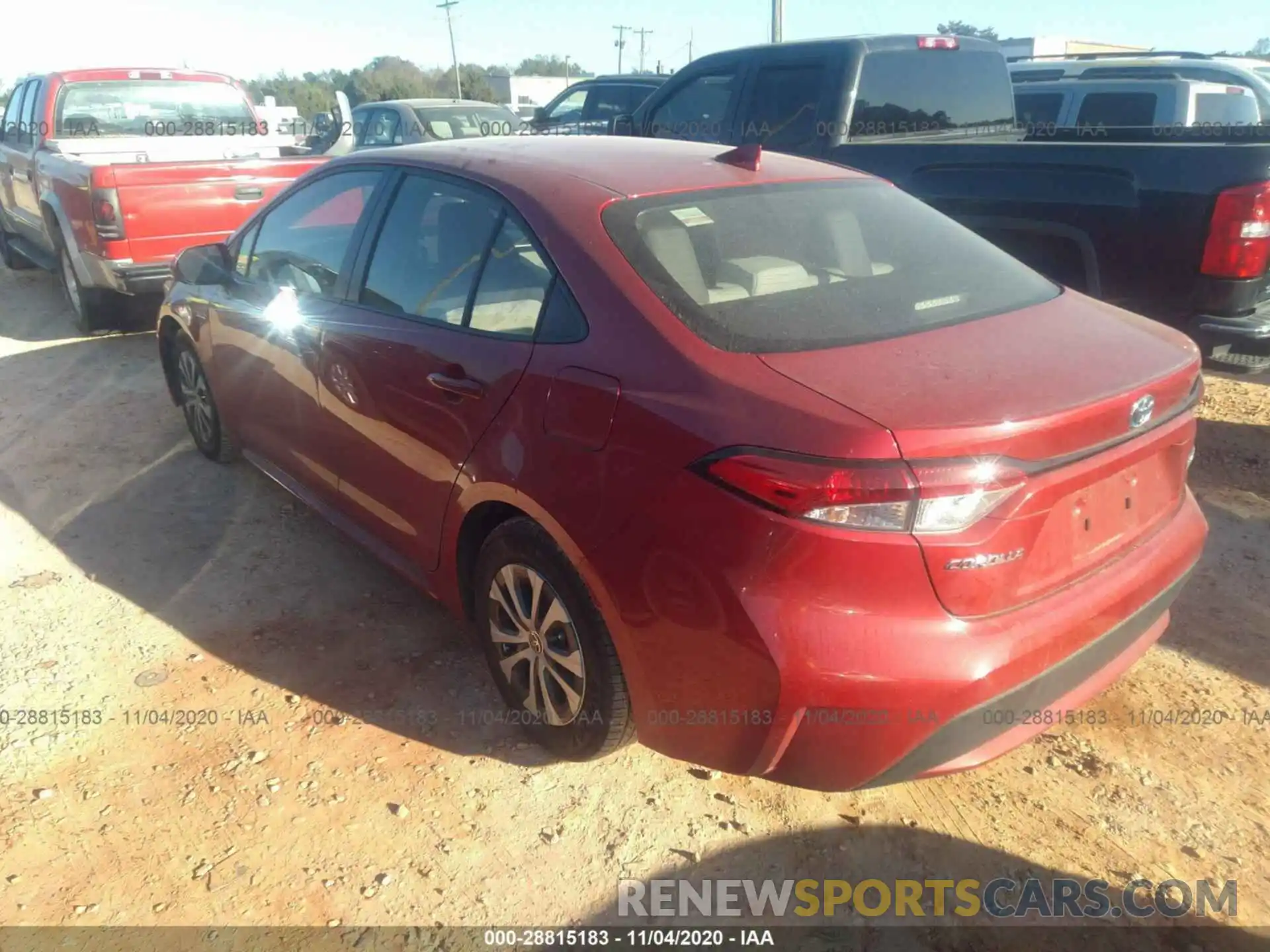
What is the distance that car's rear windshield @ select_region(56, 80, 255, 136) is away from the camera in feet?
25.5

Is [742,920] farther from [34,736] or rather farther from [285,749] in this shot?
[34,736]

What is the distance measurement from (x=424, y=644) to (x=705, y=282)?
1.72m

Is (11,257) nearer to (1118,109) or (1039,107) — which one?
(1039,107)

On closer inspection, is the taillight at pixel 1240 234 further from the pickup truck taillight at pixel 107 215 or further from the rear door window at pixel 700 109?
the pickup truck taillight at pixel 107 215

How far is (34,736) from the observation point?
292cm

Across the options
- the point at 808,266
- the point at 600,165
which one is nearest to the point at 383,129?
the point at 600,165

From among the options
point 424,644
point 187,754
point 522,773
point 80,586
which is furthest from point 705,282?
point 80,586

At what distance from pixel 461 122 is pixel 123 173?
6.54m

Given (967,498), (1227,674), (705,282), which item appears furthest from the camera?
(1227,674)

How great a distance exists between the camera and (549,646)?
2613mm

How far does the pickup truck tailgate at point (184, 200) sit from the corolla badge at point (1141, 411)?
552 cm

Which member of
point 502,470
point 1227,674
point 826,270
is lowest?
point 1227,674

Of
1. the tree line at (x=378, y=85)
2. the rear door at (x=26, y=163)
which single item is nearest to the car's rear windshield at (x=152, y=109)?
the rear door at (x=26, y=163)

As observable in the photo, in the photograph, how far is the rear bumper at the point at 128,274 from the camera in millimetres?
6406
